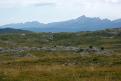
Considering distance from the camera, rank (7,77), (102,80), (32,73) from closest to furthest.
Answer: (102,80), (7,77), (32,73)

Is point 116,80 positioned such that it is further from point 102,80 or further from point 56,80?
point 56,80

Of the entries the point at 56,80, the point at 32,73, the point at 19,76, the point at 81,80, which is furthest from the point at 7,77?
the point at 81,80

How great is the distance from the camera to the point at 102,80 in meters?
20.7

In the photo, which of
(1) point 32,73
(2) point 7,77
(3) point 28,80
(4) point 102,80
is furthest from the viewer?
(1) point 32,73

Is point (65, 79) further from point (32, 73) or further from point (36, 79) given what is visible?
point (32, 73)

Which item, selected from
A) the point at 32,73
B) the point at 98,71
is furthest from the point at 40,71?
the point at 98,71

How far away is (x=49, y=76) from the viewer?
80.7ft

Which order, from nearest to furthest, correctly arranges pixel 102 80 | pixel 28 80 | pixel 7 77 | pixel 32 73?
1. pixel 102 80
2. pixel 28 80
3. pixel 7 77
4. pixel 32 73

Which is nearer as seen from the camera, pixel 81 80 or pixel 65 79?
pixel 81 80

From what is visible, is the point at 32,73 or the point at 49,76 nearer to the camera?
the point at 49,76

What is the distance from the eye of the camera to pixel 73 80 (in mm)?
21578

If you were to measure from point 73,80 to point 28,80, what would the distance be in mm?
3120

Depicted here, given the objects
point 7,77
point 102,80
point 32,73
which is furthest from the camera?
point 32,73

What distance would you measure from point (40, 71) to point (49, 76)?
3.07 m
